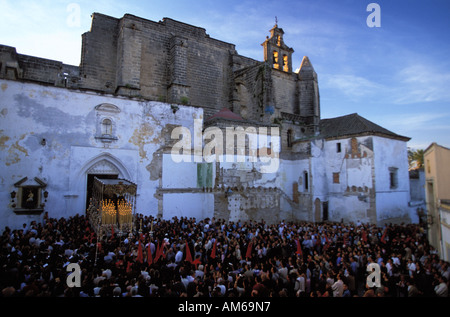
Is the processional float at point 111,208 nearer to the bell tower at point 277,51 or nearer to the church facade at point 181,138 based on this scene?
the church facade at point 181,138

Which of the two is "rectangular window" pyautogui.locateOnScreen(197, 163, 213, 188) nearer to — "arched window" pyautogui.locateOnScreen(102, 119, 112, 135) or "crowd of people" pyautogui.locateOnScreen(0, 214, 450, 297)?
"arched window" pyautogui.locateOnScreen(102, 119, 112, 135)

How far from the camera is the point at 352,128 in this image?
23.2 metres

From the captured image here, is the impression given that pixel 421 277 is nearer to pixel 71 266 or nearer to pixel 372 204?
pixel 71 266

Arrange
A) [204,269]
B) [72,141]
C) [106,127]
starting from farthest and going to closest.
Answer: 1. [106,127]
2. [72,141]
3. [204,269]

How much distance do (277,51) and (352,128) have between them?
12.0 meters

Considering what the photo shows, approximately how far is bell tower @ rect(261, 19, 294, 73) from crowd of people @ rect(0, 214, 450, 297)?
21.6 metres

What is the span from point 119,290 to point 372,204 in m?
20.2

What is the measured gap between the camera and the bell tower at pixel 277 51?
94.0ft

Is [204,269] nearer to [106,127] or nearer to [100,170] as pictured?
[100,170]

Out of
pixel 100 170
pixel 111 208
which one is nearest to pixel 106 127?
pixel 100 170

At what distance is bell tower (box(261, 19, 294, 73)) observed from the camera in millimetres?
28656

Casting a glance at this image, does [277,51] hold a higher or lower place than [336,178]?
higher

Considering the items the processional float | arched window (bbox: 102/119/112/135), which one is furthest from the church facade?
the processional float

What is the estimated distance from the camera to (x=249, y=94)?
25234 millimetres
